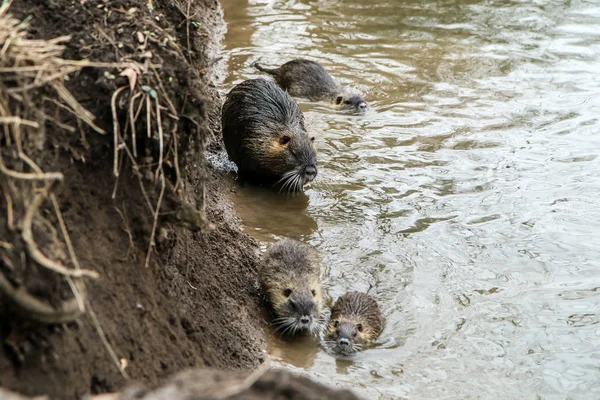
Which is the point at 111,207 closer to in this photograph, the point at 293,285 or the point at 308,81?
the point at 293,285

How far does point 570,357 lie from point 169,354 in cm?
290

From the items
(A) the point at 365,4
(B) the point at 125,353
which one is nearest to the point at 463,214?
(B) the point at 125,353

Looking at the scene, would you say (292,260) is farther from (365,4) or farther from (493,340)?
(365,4)

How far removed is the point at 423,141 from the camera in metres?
8.93

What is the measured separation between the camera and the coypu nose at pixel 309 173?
782 centimetres

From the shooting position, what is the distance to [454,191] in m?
7.78

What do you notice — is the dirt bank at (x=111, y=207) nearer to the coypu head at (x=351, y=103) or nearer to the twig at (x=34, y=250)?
the twig at (x=34, y=250)

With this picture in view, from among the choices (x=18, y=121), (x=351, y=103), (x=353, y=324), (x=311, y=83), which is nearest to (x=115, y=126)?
(x=18, y=121)

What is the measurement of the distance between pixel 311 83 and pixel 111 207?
21.2ft

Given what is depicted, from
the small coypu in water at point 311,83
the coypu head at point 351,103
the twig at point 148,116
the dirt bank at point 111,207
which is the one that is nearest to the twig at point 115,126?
the dirt bank at point 111,207

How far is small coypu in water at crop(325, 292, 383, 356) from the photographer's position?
557 cm

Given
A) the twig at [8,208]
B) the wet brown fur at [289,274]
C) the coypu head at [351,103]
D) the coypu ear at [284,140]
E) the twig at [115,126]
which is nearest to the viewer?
the twig at [8,208]

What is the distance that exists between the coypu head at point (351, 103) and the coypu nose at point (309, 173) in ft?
7.05

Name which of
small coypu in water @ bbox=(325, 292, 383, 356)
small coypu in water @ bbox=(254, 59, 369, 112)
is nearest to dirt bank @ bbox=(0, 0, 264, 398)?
small coypu in water @ bbox=(325, 292, 383, 356)
